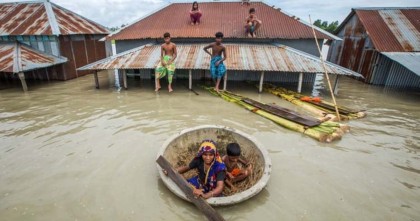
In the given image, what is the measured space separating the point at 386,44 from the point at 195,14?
1085 cm

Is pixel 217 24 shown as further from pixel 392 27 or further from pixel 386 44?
pixel 392 27

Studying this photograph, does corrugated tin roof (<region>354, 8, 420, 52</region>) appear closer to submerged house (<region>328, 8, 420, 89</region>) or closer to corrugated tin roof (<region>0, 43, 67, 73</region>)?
submerged house (<region>328, 8, 420, 89</region>)

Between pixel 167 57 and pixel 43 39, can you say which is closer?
pixel 167 57

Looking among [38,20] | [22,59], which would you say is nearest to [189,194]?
[22,59]

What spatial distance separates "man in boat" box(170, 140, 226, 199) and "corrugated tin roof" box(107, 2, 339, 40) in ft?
31.7

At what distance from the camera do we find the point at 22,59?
11172 millimetres

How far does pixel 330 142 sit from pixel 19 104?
449 inches

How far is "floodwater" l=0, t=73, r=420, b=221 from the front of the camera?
3.77 metres

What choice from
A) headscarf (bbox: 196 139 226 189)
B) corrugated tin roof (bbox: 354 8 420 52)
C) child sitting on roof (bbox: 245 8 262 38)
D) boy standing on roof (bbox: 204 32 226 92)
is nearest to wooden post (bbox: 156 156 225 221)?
headscarf (bbox: 196 139 226 189)

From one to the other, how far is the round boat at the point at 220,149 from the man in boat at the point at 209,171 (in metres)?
0.42

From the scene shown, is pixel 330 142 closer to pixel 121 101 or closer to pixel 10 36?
pixel 121 101

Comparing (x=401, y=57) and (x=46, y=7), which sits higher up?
(x=46, y=7)

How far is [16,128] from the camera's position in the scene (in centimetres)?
674

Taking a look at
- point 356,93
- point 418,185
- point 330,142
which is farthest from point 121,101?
point 356,93
